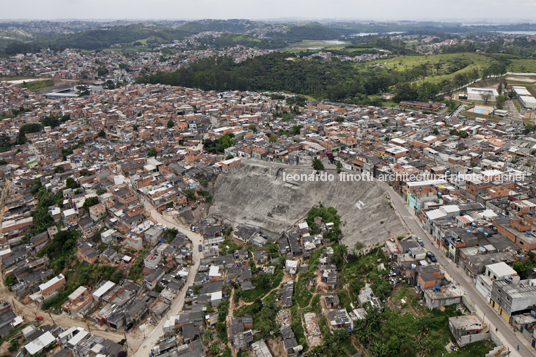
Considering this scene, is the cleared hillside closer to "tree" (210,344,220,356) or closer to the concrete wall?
the concrete wall

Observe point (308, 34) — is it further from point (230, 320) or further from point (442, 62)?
point (230, 320)

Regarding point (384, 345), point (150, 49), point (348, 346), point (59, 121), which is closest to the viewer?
point (384, 345)

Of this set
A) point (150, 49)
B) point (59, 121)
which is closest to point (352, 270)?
point (59, 121)

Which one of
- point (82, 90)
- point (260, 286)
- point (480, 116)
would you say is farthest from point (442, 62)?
point (82, 90)

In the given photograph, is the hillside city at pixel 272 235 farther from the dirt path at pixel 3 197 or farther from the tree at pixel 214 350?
the dirt path at pixel 3 197

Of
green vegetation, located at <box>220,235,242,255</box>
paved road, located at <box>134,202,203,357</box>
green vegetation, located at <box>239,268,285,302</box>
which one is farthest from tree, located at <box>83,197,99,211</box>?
green vegetation, located at <box>239,268,285,302</box>

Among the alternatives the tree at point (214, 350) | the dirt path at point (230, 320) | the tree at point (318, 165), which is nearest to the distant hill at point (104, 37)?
the tree at point (318, 165)

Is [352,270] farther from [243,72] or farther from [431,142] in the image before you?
[243,72]
